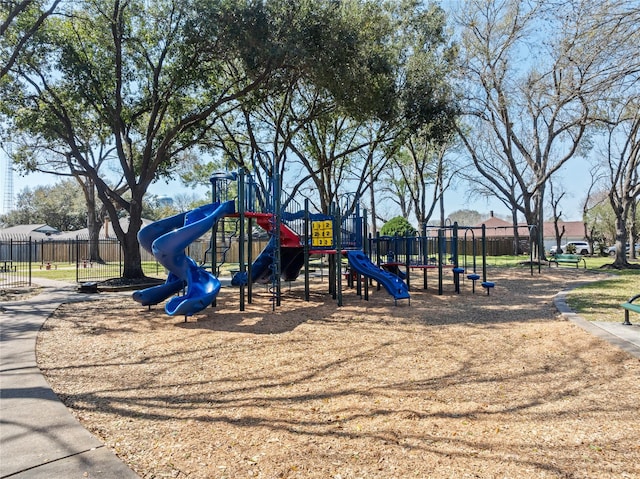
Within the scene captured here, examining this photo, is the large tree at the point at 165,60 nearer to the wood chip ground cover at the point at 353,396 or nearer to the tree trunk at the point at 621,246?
the wood chip ground cover at the point at 353,396

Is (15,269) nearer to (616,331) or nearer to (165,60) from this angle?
(165,60)

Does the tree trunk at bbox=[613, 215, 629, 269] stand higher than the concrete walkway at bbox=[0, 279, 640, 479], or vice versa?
the tree trunk at bbox=[613, 215, 629, 269]

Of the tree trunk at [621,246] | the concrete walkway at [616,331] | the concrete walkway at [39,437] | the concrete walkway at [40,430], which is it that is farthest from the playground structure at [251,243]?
the tree trunk at [621,246]

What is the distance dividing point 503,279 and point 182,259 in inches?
498

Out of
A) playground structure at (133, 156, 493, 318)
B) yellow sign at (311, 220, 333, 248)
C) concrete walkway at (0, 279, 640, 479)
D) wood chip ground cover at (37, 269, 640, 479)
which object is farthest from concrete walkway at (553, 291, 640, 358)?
yellow sign at (311, 220, 333, 248)

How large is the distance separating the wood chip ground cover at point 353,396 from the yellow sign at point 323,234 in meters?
2.93

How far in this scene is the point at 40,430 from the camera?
3.44 m

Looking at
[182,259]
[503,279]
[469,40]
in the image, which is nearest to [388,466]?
[182,259]

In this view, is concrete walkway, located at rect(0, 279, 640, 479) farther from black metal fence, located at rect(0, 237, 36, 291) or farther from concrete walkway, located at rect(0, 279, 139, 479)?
black metal fence, located at rect(0, 237, 36, 291)

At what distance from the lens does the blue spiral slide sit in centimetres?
809

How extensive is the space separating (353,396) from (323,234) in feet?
A: 22.1

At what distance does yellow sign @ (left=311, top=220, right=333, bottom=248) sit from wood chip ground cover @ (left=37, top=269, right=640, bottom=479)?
2.93 m

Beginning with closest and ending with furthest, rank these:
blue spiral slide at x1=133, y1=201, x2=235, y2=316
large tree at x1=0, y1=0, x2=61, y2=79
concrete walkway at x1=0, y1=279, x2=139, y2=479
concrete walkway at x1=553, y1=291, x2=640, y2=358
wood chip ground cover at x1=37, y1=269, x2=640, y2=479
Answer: concrete walkway at x1=0, y1=279, x2=139, y2=479 → wood chip ground cover at x1=37, y1=269, x2=640, y2=479 → concrete walkway at x1=553, y1=291, x2=640, y2=358 → blue spiral slide at x1=133, y1=201, x2=235, y2=316 → large tree at x1=0, y1=0, x2=61, y2=79

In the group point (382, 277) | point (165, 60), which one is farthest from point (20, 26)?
point (382, 277)
